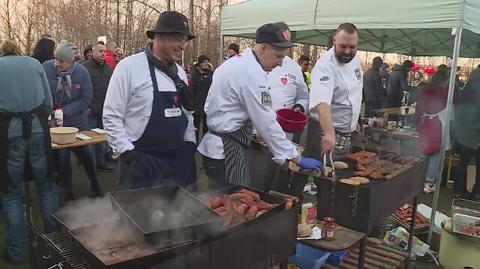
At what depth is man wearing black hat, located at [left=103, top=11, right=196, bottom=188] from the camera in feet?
7.73

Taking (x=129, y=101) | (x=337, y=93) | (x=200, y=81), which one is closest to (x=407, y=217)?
(x=337, y=93)

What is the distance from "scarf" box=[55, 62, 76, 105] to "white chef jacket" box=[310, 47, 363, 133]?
2.71m

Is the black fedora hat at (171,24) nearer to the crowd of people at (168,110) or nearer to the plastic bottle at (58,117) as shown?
the crowd of people at (168,110)

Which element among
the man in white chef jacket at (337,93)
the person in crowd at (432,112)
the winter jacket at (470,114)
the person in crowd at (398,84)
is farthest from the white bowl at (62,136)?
the person in crowd at (398,84)

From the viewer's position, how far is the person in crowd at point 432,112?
17.7 feet

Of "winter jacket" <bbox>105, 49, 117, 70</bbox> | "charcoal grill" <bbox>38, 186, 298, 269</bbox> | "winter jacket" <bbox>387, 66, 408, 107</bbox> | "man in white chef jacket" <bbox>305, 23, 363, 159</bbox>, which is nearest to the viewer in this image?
"charcoal grill" <bbox>38, 186, 298, 269</bbox>

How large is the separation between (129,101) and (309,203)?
1.30m

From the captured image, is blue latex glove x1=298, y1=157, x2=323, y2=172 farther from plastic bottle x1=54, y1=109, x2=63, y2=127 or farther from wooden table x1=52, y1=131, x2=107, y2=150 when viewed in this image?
plastic bottle x1=54, y1=109, x2=63, y2=127

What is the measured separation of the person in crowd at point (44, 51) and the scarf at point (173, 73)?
2.85m

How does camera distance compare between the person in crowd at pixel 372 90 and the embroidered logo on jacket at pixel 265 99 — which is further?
the person in crowd at pixel 372 90

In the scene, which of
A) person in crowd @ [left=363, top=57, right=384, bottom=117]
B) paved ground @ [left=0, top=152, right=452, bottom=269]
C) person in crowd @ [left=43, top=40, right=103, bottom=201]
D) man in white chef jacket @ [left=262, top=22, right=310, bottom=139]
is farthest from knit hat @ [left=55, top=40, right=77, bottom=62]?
person in crowd @ [left=363, top=57, right=384, bottom=117]

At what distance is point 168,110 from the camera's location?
8.19ft

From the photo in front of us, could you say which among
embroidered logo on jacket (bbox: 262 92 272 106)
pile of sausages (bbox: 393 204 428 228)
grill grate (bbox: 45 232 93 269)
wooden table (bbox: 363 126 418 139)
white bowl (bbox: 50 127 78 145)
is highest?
embroidered logo on jacket (bbox: 262 92 272 106)

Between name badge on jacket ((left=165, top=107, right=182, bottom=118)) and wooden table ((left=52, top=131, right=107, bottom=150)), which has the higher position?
name badge on jacket ((left=165, top=107, right=182, bottom=118))
